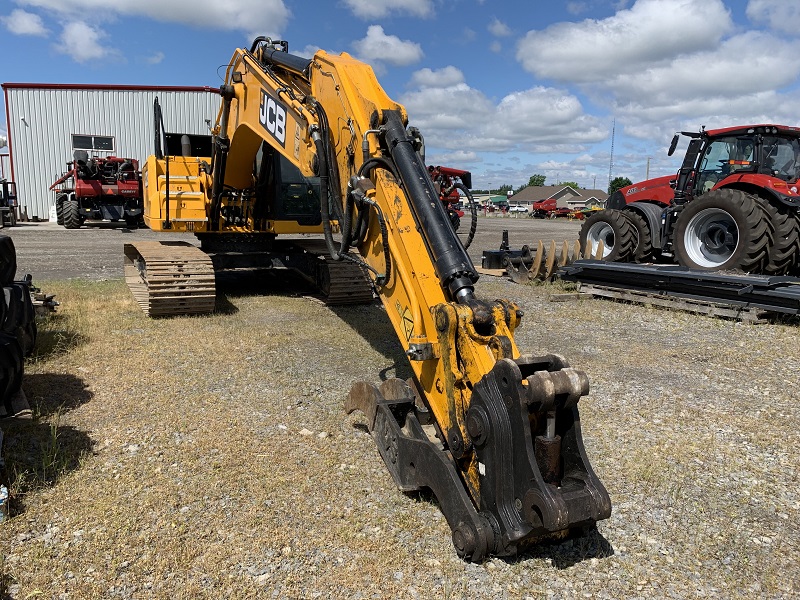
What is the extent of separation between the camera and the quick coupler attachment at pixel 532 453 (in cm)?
262

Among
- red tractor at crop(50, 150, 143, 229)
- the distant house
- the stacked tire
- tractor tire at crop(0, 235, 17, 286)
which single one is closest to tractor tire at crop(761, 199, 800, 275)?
the stacked tire

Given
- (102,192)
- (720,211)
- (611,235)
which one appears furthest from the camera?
(102,192)

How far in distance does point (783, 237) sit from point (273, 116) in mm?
7045

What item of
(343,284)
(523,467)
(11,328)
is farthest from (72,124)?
(523,467)

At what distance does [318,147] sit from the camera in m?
4.67

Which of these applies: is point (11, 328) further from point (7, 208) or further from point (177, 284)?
point (7, 208)

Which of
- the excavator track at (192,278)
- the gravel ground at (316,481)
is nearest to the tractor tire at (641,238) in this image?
the gravel ground at (316,481)

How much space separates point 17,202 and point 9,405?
2579 centimetres

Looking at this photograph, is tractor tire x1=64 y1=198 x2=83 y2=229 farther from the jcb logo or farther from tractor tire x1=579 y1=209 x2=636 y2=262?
the jcb logo

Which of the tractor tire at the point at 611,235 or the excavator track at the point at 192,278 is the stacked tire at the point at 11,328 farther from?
the tractor tire at the point at 611,235

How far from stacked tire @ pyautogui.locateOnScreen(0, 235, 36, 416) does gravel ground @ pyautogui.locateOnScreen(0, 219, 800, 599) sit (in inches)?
9.5

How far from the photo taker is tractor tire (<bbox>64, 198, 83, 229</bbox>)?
21.1 meters

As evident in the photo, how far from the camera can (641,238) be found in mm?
10867

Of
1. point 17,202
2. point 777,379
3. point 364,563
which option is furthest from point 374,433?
point 17,202
